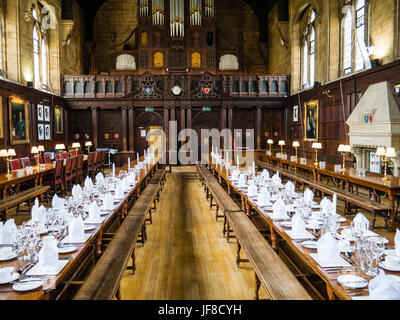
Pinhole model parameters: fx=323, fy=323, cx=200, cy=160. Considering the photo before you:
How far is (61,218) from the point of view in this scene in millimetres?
3904

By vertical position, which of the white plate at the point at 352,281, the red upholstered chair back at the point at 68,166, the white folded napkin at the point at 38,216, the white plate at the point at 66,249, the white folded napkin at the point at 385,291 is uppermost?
the red upholstered chair back at the point at 68,166

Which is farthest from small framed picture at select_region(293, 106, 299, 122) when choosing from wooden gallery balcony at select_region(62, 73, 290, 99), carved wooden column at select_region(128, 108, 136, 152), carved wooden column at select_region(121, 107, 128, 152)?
carved wooden column at select_region(121, 107, 128, 152)

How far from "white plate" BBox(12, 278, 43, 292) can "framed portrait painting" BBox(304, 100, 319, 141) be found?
45.5 feet

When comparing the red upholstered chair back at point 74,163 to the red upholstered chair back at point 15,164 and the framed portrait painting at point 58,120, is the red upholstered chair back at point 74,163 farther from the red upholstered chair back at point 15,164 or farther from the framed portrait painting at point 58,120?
the framed portrait painting at point 58,120

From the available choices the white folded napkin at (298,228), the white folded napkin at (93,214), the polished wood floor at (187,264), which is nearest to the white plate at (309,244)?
the white folded napkin at (298,228)

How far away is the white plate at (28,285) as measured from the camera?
2454 millimetres

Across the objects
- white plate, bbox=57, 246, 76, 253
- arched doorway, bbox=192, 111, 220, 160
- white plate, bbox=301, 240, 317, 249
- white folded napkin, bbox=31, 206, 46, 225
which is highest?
arched doorway, bbox=192, 111, 220, 160

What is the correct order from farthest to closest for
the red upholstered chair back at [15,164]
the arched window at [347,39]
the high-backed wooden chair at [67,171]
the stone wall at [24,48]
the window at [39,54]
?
the window at [39,54] → the arched window at [347,39] → the stone wall at [24,48] → the high-backed wooden chair at [67,171] → the red upholstered chair back at [15,164]

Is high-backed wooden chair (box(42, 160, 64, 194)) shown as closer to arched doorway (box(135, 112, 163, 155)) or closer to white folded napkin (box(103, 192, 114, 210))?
white folded napkin (box(103, 192, 114, 210))

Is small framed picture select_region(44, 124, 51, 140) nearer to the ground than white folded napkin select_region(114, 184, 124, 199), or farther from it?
farther from it

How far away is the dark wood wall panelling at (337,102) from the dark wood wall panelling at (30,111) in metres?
12.4

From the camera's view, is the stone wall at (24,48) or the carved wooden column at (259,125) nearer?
the stone wall at (24,48)

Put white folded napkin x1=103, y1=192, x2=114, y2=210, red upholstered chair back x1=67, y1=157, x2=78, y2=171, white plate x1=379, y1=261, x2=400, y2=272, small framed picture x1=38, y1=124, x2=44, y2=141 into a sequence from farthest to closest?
1. small framed picture x1=38, y1=124, x2=44, y2=141
2. red upholstered chair back x1=67, y1=157, x2=78, y2=171
3. white folded napkin x1=103, y1=192, x2=114, y2=210
4. white plate x1=379, y1=261, x2=400, y2=272

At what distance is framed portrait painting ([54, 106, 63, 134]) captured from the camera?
16.5m
